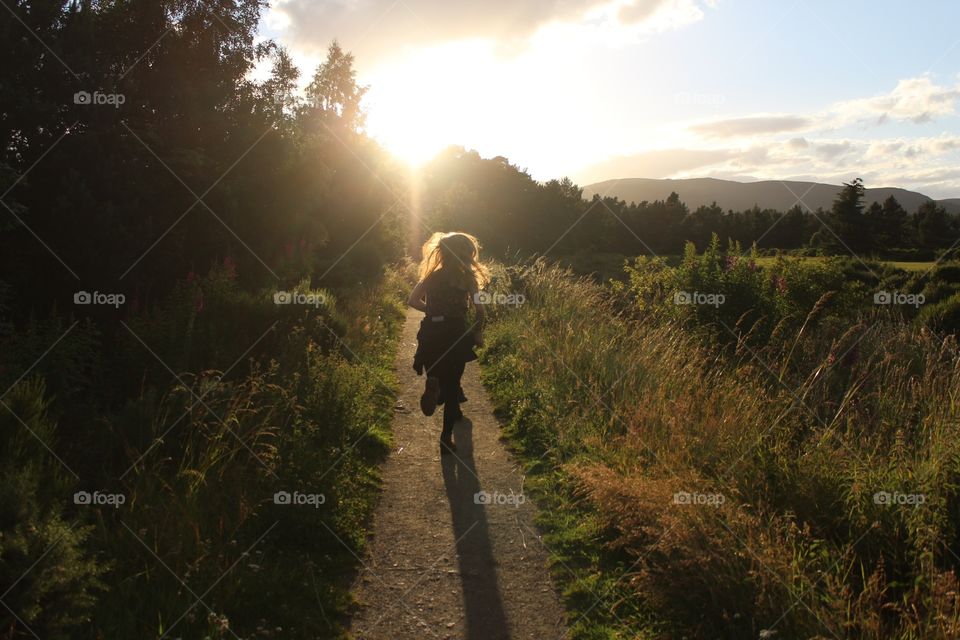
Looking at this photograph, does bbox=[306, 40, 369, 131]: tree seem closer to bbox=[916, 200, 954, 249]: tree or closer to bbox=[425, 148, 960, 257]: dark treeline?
bbox=[425, 148, 960, 257]: dark treeline

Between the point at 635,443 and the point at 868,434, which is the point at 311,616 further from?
the point at 868,434

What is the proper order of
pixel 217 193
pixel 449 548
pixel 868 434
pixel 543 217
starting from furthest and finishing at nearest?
pixel 543 217 → pixel 217 193 → pixel 868 434 → pixel 449 548

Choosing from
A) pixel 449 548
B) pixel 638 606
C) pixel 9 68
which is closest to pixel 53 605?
pixel 449 548

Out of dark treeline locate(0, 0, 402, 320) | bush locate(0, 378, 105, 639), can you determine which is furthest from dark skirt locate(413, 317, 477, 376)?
dark treeline locate(0, 0, 402, 320)

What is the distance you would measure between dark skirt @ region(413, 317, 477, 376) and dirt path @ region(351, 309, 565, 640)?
962 mm

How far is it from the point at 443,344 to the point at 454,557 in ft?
8.66

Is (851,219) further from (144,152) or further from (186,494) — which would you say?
(186,494)

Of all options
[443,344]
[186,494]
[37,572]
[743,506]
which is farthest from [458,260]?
[37,572]

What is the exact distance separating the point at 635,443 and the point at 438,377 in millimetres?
2228

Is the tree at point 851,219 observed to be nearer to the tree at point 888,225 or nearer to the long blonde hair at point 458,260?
the tree at point 888,225

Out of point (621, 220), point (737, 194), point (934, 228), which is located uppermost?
point (737, 194)

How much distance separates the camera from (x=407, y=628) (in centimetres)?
385

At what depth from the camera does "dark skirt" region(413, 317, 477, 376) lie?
6.89 meters

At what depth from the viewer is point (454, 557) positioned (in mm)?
4684
